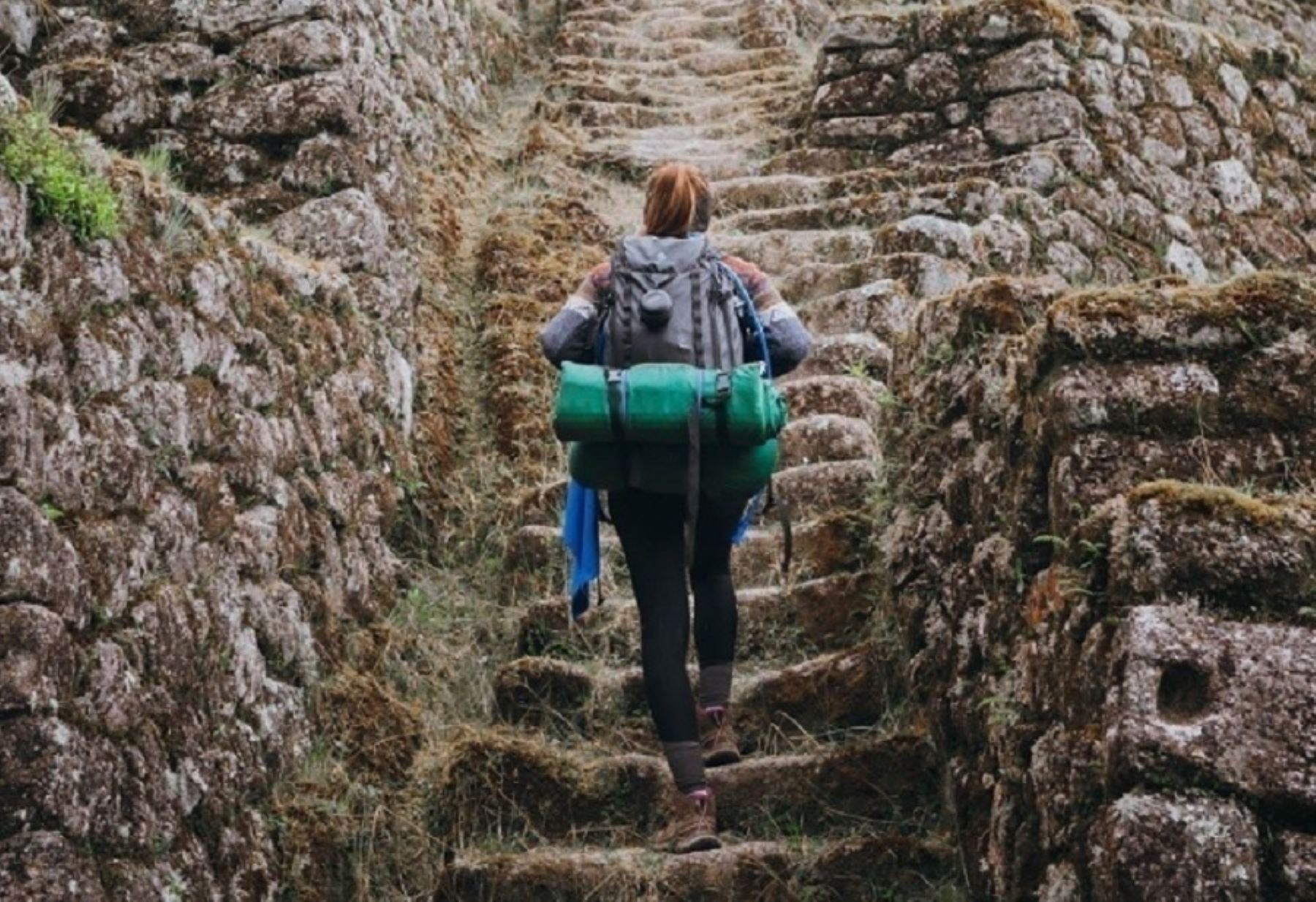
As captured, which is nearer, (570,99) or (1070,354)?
(1070,354)

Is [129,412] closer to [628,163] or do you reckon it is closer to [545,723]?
[545,723]

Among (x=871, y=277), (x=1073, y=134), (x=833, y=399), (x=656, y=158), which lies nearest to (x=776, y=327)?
(x=833, y=399)

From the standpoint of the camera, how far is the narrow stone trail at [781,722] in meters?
4.77

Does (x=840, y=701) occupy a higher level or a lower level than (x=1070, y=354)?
lower

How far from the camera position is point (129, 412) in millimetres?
4828

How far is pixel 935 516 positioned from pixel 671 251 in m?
1.10

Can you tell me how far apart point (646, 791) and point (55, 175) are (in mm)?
2250

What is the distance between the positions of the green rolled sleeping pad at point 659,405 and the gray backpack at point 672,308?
16cm

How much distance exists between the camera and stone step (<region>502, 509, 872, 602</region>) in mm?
6098

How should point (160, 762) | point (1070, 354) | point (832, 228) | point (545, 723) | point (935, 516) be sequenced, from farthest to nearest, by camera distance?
point (832, 228), point (545, 723), point (935, 516), point (160, 762), point (1070, 354)

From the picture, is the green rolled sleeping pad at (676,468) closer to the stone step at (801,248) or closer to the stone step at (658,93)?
the stone step at (801,248)

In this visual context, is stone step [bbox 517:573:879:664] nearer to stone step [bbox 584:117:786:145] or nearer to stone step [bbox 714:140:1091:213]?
stone step [bbox 714:140:1091:213]

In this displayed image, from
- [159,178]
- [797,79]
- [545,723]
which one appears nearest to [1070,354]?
[545,723]

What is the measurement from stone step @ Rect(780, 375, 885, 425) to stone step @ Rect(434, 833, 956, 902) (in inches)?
91.9
